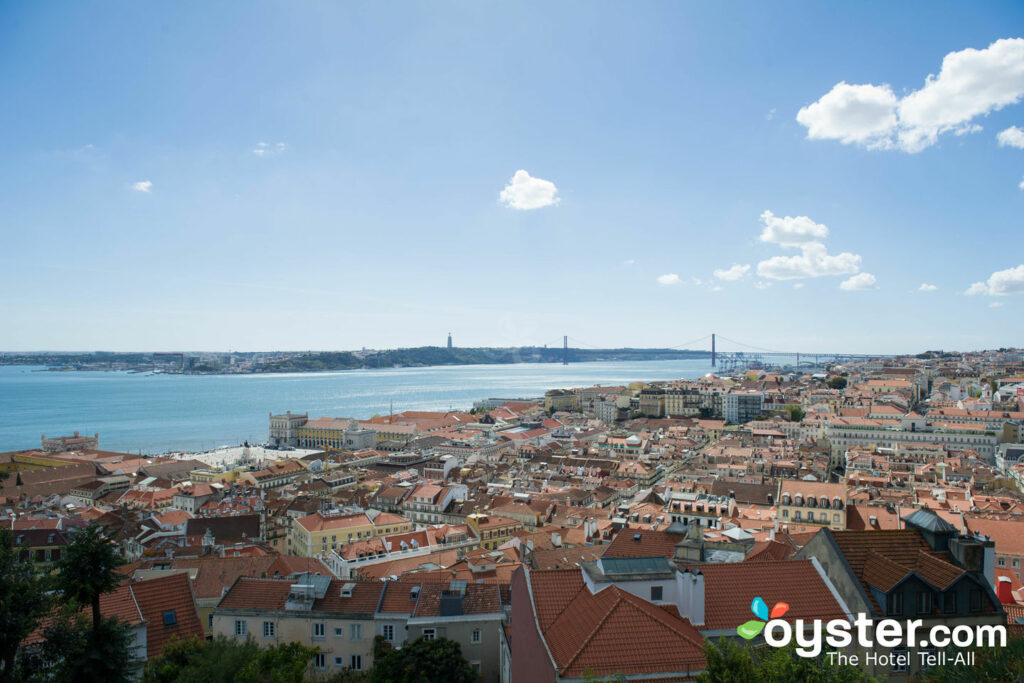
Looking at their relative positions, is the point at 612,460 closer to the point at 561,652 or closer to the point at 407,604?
the point at 407,604

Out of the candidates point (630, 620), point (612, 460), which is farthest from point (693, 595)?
point (612, 460)

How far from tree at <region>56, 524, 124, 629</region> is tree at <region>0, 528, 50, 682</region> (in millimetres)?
988

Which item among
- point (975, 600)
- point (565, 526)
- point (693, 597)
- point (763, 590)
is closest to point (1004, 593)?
point (975, 600)

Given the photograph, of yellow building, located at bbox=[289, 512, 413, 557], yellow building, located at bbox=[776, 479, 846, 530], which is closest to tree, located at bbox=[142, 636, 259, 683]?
yellow building, located at bbox=[289, 512, 413, 557]

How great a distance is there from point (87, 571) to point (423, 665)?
6377mm

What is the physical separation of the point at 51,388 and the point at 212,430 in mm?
111447

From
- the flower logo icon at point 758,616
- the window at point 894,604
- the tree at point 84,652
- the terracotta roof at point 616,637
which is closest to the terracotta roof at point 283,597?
the tree at point 84,652

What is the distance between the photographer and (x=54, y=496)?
42.8m

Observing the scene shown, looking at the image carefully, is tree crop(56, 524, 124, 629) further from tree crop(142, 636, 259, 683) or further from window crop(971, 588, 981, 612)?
window crop(971, 588, 981, 612)

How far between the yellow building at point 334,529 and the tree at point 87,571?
1890 centimetres

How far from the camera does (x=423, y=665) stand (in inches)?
515

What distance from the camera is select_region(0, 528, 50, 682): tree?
Result: 8.70 meters

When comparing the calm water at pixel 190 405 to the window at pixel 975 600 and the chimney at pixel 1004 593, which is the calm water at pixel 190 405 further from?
the window at pixel 975 600

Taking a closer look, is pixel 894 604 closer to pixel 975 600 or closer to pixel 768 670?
pixel 975 600
